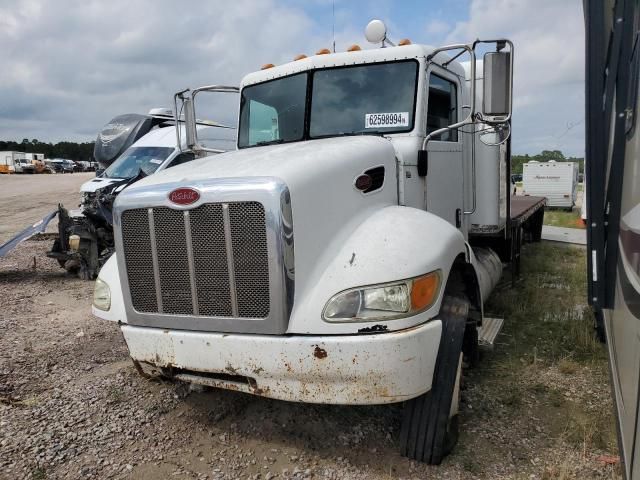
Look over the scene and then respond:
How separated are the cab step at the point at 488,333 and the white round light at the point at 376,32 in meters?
2.73

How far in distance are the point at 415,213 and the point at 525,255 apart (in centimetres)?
759

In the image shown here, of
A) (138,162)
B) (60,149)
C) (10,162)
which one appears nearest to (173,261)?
(138,162)

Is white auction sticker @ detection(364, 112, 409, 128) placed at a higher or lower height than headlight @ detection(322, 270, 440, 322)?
higher

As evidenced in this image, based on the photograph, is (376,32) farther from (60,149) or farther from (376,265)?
(60,149)

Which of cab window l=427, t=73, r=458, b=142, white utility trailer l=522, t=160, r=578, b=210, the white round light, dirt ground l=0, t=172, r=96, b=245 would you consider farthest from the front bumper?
white utility trailer l=522, t=160, r=578, b=210

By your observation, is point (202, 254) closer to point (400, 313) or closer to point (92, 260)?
point (400, 313)

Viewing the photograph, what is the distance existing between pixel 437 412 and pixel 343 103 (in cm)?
254

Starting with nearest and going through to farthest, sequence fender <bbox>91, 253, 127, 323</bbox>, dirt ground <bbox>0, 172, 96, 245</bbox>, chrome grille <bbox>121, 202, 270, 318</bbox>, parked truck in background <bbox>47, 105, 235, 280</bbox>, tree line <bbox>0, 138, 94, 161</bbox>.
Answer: chrome grille <bbox>121, 202, 270, 318</bbox>
fender <bbox>91, 253, 127, 323</bbox>
parked truck in background <bbox>47, 105, 235, 280</bbox>
dirt ground <bbox>0, 172, 96, 245</bbox>
tree line <bbox>0, 138, 94, 161</bbox>

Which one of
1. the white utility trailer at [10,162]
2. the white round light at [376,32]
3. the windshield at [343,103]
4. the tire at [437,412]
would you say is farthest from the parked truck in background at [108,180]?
the white utility trailer at [10,162]

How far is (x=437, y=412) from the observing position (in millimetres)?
3055

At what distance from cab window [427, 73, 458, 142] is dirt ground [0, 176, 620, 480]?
2.08 meters

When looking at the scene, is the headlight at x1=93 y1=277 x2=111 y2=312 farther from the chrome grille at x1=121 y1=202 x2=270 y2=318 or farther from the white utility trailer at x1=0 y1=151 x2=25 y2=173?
the white utility trailer at x1=0 y1=151 x2=25 y2=173

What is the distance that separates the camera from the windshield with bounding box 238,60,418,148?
417 cm

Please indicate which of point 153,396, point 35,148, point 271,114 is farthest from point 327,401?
point 35,148
